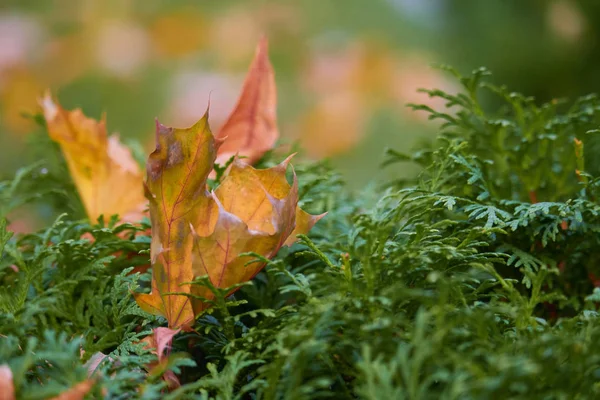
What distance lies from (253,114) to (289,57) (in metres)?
1.60

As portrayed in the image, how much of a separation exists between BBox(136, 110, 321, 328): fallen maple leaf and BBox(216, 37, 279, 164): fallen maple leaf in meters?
0.18

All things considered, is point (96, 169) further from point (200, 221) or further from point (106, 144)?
point (200, 221)

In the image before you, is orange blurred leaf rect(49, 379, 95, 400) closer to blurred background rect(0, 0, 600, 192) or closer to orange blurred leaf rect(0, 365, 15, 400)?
orange blurred leaf rect(0, 365, 15, 400)

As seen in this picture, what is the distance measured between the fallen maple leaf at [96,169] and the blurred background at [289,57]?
1.18m

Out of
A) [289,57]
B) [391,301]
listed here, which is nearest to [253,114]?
[391,301]

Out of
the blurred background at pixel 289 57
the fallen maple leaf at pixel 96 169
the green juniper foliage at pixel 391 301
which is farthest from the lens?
the blurred background at pixel 289 57

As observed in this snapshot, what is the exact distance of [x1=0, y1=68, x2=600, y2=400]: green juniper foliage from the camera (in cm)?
37

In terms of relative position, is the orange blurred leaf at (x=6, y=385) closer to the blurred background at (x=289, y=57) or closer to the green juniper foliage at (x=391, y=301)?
the green juniper foliage at (x=391, y=301)

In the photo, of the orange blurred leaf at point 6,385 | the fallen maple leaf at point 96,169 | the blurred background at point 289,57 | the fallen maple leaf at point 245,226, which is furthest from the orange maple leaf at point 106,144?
the blurred background at point 289,57

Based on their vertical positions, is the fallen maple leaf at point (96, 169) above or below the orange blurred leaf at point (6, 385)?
above

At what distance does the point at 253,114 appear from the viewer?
0.66m

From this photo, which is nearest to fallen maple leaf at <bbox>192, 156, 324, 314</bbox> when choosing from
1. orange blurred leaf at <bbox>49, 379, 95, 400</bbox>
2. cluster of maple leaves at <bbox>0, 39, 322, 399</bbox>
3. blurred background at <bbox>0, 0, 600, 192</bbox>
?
cluster of maple leaves at <bbox>0, 39, 322, 399</bbox>

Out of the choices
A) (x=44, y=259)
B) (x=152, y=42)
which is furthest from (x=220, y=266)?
(x=152, y=42)

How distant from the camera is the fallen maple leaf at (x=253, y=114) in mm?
653
